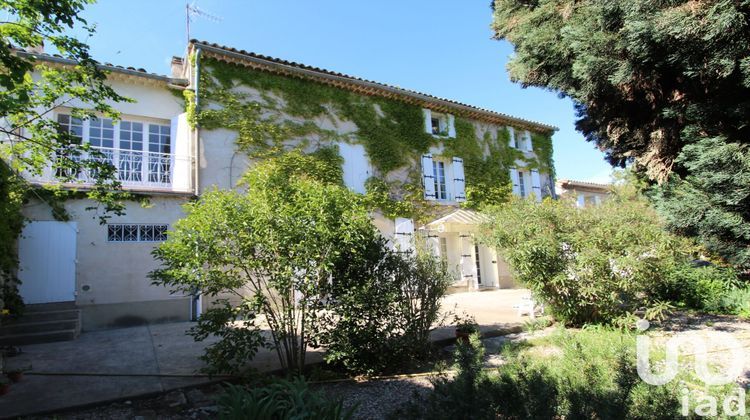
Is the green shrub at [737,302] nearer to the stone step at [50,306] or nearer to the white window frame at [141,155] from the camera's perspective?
the white window frame at [141,155]

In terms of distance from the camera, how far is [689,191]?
579cm

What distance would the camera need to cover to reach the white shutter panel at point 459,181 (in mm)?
14844

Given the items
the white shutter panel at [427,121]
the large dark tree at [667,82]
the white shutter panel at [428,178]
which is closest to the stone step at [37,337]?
the large dark tree at [667,82]

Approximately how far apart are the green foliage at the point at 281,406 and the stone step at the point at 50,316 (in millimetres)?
6649

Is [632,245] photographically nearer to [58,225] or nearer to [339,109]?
[339,109]

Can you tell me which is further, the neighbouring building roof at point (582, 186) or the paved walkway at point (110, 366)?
the neighbouring building roof at point (582, 186)

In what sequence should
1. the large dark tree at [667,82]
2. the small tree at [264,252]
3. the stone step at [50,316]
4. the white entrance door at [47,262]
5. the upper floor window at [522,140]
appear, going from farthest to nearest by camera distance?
the upper floor window at [522,140] → the white entrance door at [47,262] → the stone step at [50,316] → the large dark tree at [667,82] → the small tree at [264,252]

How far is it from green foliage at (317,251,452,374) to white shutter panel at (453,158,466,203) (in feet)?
31.7

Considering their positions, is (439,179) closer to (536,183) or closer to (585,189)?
(536,183)

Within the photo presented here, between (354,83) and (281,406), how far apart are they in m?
11.3

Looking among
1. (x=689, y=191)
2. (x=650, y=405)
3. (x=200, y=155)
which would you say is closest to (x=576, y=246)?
(x=689, y=191)

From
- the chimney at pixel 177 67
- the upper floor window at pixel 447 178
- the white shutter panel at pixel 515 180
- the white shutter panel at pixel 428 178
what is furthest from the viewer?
the white shutter panel at pixel 515 180

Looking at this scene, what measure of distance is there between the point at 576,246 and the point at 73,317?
32.3 ft

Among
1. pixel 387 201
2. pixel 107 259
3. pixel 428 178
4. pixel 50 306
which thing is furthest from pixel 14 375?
pixel 428 178
